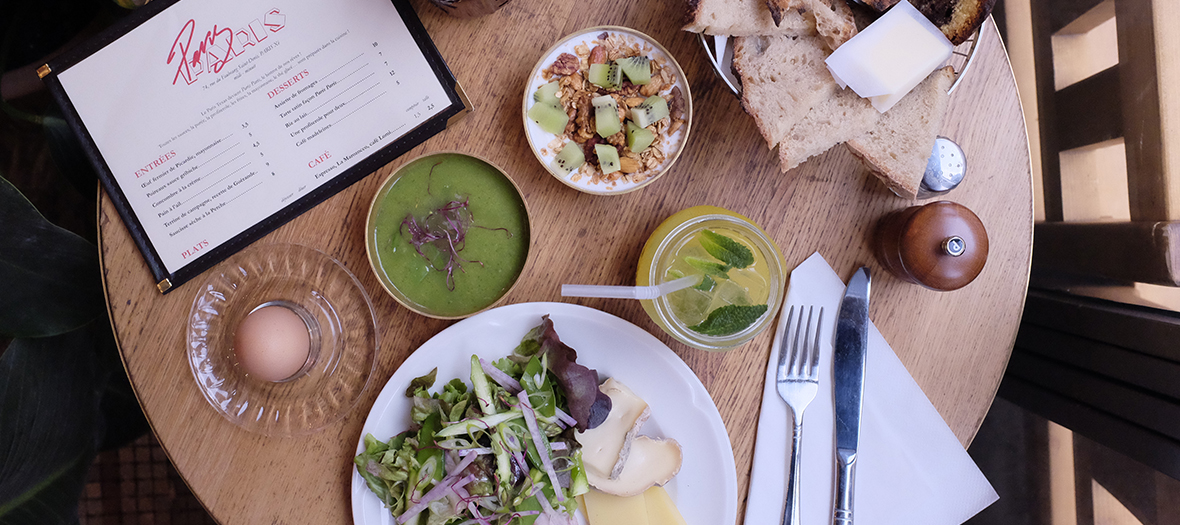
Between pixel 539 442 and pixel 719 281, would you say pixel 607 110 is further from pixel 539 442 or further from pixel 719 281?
pixel 539 442

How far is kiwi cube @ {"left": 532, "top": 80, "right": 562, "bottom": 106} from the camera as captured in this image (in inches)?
42.2

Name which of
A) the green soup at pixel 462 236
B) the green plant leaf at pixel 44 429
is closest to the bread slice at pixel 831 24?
the green soup at pixel 462 236

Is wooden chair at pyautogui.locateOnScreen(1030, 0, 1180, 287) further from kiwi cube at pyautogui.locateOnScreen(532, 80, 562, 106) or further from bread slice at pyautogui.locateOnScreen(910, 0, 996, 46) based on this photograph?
kiwi cube at pyautogui.locateOnScreen(532, 80, 562, 106)

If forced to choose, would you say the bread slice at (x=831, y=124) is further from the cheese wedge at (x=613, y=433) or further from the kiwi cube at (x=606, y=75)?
the cheese wedge at (x=613, y=433)

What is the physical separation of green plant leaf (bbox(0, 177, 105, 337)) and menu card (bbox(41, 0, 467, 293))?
7.5 inches

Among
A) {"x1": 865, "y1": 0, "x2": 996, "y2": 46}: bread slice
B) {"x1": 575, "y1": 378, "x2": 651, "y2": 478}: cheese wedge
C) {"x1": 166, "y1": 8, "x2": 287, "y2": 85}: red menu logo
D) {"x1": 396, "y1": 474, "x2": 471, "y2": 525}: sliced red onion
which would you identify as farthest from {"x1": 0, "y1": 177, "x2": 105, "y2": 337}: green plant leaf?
{"x1": 865, "y1": 0, "x2": 996, "y2": 46}: bread slice

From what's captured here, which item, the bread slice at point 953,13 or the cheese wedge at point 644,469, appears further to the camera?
the cheese wedge at point 644,469

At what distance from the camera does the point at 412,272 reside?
109cm

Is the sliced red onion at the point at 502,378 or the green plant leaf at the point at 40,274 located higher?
the green plant leaf at the point at 40,274

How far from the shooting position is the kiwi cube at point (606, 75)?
1071mm

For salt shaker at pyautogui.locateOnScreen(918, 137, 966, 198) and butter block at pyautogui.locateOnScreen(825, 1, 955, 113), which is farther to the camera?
salt shaker at pyautogui.locateOnScreen(918, 137, 966, 198)

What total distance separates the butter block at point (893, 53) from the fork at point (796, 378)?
42 centimetres

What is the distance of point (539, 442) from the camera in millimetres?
1086

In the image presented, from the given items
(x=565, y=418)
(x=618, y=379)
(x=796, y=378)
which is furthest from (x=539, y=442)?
(x=796, y=378)
